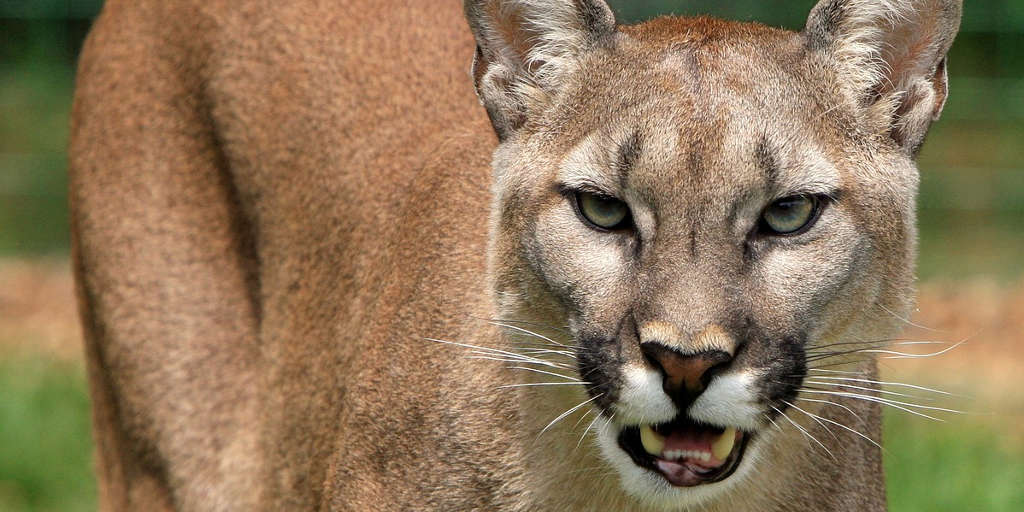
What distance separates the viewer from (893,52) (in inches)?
144

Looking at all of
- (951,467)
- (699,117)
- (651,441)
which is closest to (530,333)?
(651,441)

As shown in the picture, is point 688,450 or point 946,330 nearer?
point 688,450

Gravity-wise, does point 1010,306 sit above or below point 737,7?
below

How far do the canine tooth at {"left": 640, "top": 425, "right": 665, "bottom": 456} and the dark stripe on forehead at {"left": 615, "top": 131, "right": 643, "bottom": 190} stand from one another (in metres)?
0.53

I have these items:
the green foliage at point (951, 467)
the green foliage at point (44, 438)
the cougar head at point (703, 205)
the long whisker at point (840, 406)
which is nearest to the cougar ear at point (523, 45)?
the cougar head at point (703, 205)

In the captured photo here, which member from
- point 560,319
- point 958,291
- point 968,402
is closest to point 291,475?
point 560,319

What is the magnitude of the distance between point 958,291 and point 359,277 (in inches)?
210

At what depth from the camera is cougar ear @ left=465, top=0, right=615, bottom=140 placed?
3.67 meters

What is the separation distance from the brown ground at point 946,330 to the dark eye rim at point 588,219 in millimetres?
4074

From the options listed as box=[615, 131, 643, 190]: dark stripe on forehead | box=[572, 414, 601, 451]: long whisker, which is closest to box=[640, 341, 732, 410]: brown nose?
box=[572, 414, 601, 451]: long whisker

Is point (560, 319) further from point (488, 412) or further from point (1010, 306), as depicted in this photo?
point (1010, 306)

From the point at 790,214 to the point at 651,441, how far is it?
1.88 ft

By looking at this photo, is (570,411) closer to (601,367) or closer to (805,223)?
(601,367)

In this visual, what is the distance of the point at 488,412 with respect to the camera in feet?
12.3
